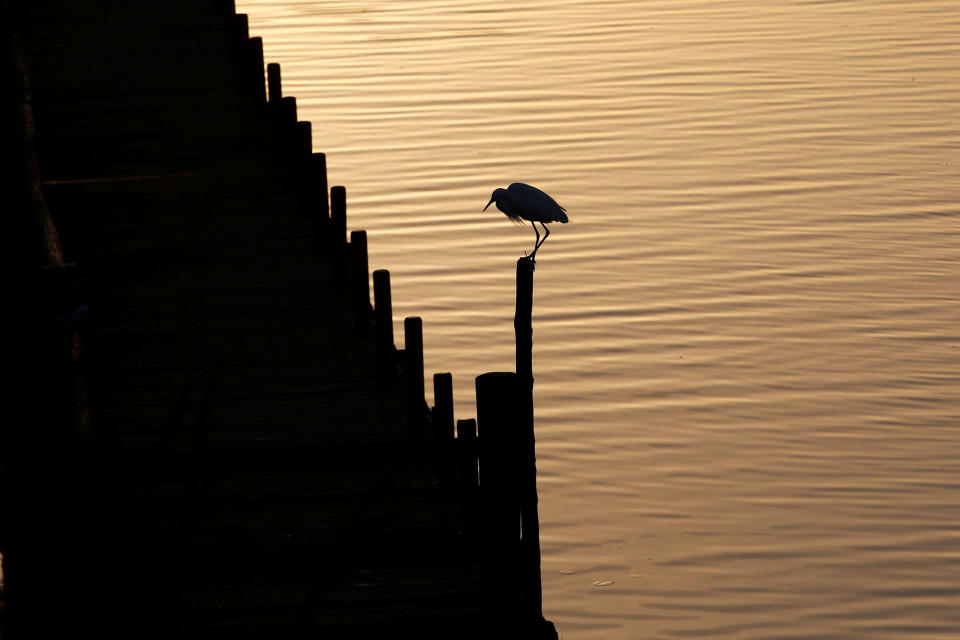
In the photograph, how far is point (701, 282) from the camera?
17.5 m

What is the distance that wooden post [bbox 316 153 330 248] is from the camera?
14.8 metres

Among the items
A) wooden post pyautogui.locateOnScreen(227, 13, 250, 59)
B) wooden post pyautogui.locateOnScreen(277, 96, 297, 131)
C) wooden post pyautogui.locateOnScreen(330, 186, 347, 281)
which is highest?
wooden post pyautogui.locateOnScreen(227, 13, 250, 59)

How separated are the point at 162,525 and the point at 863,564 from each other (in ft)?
17.0

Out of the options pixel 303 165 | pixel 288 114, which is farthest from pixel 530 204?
pixel 288 114

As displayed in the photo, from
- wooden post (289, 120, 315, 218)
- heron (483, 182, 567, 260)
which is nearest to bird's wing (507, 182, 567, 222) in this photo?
heron (483, 182, 567, 260)

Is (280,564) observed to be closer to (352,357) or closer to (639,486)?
(352,357)

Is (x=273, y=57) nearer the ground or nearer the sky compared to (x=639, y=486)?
nearer the sky

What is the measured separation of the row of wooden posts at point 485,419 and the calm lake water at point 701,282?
176cm

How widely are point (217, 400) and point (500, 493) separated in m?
4.87

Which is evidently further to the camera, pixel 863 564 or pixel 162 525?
pixel 863 564

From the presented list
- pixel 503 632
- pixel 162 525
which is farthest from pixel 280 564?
pixel 162 525

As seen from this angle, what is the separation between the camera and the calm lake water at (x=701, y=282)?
11641mm

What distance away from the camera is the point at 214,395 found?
11.5 metres

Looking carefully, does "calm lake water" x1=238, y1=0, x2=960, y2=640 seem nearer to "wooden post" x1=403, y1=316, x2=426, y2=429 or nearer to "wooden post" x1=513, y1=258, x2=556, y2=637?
"wooden post" x1=403, y1=316, x2=426, y2=429
